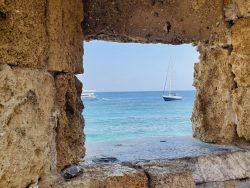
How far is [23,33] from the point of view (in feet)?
4.52

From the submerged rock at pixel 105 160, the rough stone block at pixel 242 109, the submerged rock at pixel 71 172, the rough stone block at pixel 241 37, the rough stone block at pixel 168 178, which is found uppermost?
the rough stone block at pixel 241 37

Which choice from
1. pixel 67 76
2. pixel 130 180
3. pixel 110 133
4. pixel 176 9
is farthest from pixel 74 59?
pixel 110 133

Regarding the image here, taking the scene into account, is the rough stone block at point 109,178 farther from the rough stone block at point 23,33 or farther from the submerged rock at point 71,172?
the rough stone block at point 23,33

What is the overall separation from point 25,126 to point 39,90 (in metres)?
0.18

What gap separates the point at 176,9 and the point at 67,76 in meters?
1.01

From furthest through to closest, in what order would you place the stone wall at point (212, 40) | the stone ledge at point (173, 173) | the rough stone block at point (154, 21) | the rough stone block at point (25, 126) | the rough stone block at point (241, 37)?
1. the rough stone block at point (241, 37)
2. the stone wall at point (212, 40)
3. the rough stone block at point (154, 21)
4. the stone ledge at point (173, 173)
5. the rough stone block at point (25, 126)

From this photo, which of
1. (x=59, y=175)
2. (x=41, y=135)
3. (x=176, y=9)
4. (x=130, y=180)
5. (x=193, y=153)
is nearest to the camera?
(x=41, y=135)

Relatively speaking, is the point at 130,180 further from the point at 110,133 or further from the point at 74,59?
the point at 110,133

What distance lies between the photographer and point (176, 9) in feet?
7.71

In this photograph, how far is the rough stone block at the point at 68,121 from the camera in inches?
66.6

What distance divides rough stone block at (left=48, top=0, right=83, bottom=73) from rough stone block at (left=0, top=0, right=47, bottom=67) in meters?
0.07

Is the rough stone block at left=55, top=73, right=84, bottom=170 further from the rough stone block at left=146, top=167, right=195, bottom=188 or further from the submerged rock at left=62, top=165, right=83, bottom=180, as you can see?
the rough stone block at left=146, top=167, right=195, bottom=188

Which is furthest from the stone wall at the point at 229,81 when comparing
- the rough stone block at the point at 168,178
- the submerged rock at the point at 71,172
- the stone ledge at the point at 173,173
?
the submerged rock at the point at 71,172

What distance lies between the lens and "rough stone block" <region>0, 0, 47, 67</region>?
129 centimetres
